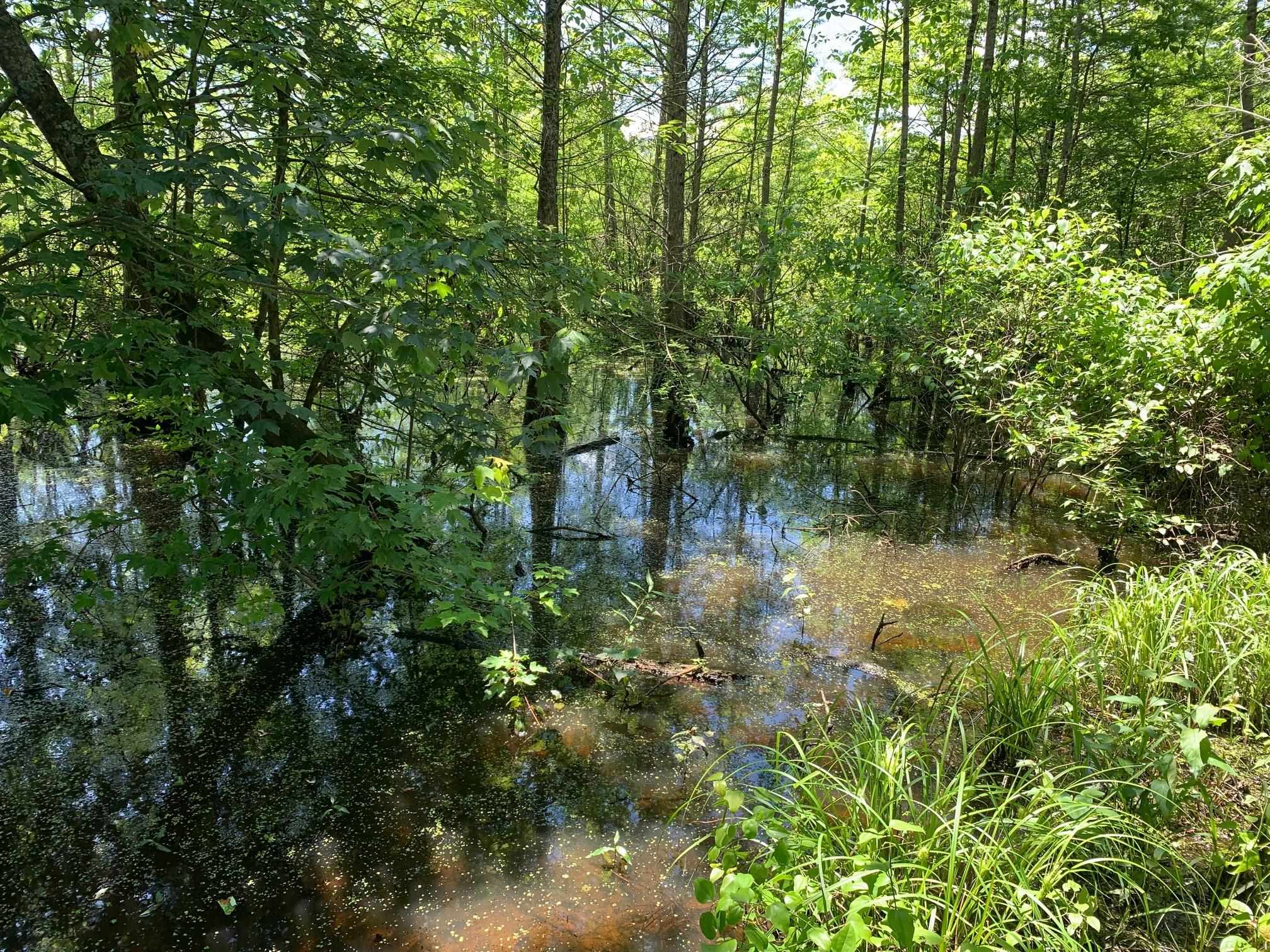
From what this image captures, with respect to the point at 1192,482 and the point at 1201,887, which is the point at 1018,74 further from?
the point at 1201,887

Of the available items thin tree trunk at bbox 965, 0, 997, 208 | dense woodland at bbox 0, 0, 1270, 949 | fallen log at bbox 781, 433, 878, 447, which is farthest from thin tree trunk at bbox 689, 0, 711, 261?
thin tree trunk at bbox 965, 0, 997, 208

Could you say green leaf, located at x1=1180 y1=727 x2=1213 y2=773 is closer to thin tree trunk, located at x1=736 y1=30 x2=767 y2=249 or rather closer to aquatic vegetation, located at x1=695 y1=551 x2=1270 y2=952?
aquatic vegetation, located at x1=695 y1=551 x2=1270 y2=952

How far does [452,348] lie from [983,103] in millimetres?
9474

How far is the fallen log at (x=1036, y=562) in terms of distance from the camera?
16.5 feet

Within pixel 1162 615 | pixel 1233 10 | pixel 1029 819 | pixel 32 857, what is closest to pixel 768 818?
pixel 1029 819

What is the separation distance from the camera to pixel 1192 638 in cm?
288

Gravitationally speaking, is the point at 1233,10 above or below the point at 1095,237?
above

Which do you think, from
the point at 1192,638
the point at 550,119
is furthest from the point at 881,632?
the point at 550,119

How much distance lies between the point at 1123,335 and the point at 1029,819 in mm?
3718

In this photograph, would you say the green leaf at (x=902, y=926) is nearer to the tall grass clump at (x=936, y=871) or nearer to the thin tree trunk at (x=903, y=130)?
the tall grass clump at (x=936, y=871)

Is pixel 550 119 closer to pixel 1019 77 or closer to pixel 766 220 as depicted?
pixel 766 220

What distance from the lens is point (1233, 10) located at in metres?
9.19

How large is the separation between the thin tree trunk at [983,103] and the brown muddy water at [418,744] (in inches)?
231

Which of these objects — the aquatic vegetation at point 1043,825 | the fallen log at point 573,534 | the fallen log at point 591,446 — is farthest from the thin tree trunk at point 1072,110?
the aquatic vegetation at point 1043,825
